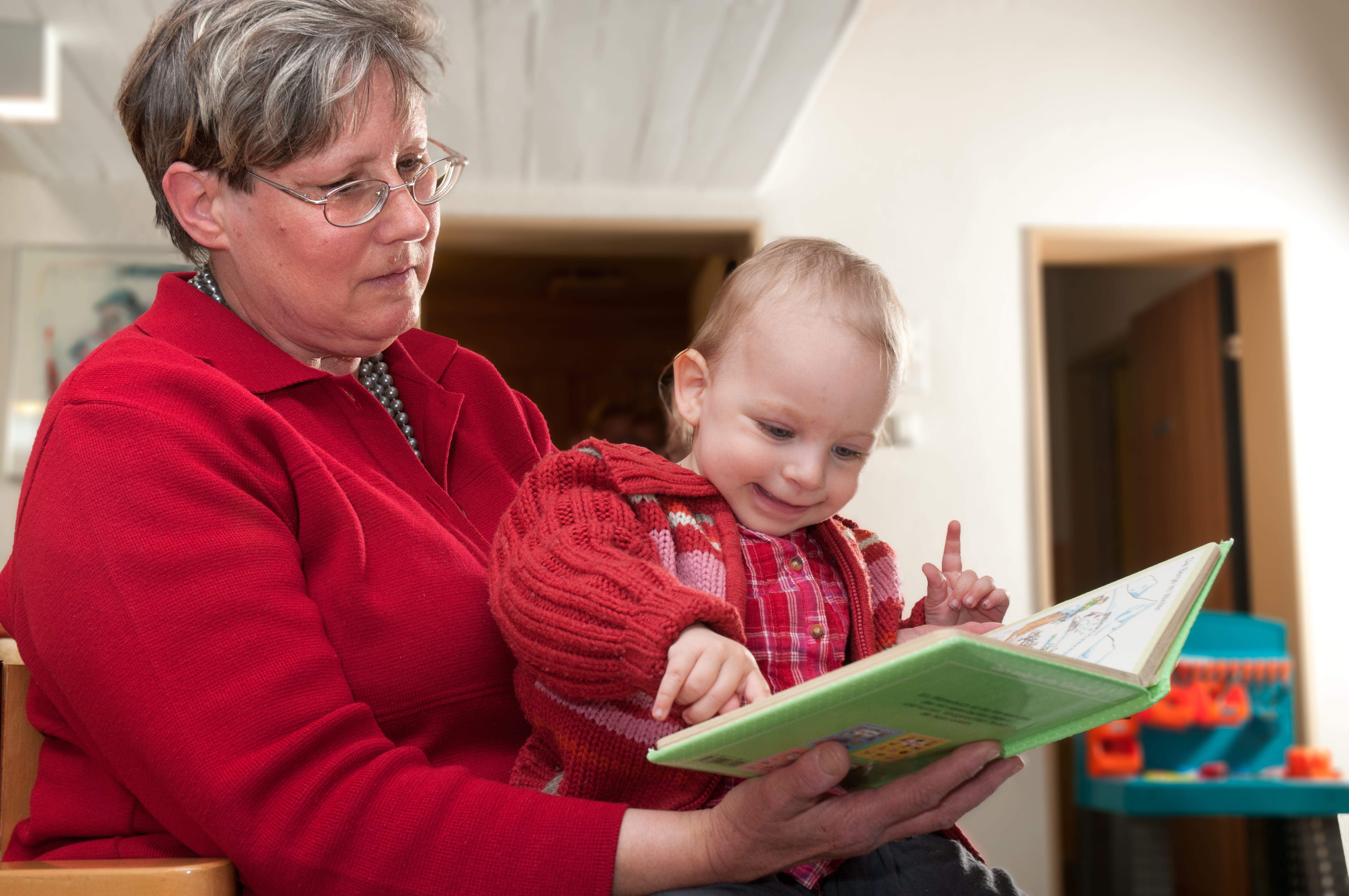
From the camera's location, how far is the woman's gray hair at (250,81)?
3.53 ft

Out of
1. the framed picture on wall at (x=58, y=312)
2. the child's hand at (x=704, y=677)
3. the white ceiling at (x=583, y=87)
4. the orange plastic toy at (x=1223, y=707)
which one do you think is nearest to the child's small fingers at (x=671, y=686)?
the child's hand at (x=704, y=677)

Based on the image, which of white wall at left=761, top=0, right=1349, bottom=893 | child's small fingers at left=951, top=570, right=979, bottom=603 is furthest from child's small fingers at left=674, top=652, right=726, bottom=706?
white wall at left=761, top=0, right=1349, bottom=893

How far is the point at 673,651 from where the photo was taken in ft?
2.73

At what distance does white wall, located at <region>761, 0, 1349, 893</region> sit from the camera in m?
4.15

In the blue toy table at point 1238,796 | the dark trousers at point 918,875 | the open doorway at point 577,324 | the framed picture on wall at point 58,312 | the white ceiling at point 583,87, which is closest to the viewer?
the dark trousers at point 918,875

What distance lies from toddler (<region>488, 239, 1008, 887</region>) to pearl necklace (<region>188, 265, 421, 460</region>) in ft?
0.91

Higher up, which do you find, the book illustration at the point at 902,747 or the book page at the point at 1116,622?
the book page at the point at 1116,622

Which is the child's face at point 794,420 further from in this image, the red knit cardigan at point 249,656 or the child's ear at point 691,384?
the red knit cardigan at point 249,656

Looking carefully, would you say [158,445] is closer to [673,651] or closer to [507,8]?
[673,651]

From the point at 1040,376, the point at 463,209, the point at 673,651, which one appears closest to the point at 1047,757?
the point at 1040,376

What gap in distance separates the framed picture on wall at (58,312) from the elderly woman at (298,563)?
317cm

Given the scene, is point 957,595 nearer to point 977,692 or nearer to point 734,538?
point 734,538

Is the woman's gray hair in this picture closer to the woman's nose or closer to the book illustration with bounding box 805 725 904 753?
the woman's nose

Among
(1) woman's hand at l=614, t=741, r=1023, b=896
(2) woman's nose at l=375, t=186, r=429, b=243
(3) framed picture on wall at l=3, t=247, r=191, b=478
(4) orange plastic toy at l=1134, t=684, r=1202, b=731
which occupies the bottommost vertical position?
(4) orange plastic toy at l=1134, t=684, r=1202, b=731
